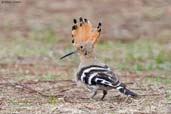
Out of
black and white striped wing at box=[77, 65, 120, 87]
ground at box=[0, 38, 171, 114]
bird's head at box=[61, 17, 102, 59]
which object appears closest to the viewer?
ground at box=[0, 38, 171, 114]

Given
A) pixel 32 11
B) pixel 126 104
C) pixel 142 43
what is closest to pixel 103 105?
pixel 126 104

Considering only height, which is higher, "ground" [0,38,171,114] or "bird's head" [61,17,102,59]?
"bird's head" [61,17,102,59]

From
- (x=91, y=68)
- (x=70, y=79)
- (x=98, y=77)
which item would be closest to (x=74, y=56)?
(x=70, y=79)

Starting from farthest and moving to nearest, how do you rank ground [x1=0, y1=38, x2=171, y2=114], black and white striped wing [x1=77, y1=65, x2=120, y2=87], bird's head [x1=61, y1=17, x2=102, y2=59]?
bird's head [x1=61, y1=17, x2=102, y2=59] < black and white striped wing [x1=77, y1=65, x2=120, y2=87] < ground [x1=0, y1=38, x2=171, y2=114]

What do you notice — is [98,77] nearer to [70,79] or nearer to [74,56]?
[70,79]

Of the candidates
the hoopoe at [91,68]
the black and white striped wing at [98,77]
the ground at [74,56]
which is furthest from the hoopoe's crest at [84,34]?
the ground at [74,56]

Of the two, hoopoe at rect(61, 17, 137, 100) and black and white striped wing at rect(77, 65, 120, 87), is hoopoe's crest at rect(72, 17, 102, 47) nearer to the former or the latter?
hoopoe at rect(61, 17, 137, 100)

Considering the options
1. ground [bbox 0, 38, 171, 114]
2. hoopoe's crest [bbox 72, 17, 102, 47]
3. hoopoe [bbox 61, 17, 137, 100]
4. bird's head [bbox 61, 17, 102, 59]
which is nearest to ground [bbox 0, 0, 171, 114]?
ground [bbox 0, 38, 171, 114]
